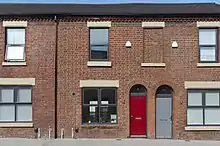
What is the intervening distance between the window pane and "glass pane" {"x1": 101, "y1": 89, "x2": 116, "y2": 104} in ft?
12.4

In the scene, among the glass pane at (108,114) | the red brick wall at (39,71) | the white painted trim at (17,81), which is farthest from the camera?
the glass pane at (108,114)

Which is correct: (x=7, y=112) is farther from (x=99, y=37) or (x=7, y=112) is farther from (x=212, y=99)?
(x=212, y=99)

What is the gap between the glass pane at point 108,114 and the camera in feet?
83.7

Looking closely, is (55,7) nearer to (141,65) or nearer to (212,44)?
(141,65)

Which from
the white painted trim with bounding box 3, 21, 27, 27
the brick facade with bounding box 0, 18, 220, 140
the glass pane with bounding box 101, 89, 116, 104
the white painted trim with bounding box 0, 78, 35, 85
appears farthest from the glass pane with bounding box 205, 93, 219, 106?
the white painted trim with bounding box 3, 21, 27, 27

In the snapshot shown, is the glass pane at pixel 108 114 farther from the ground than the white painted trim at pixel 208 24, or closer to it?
closer to it

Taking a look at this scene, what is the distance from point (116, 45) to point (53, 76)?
11.9ft

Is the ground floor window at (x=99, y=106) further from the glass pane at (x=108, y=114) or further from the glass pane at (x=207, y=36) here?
the glass pane at (x=207, y=36)

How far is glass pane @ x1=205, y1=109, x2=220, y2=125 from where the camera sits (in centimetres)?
2541

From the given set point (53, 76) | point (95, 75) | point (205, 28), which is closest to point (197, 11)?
point (205, 28)

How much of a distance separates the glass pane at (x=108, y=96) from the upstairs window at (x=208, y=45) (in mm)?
4876

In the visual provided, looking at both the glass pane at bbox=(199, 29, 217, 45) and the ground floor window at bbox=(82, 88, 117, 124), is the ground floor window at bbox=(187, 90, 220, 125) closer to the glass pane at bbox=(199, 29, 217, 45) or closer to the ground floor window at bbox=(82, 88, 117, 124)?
the glass pane at bbox=(199, 29, 217, 45)

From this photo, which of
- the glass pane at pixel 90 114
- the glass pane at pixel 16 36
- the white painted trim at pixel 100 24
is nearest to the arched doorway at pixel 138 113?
the glass pane at pixel 90 114

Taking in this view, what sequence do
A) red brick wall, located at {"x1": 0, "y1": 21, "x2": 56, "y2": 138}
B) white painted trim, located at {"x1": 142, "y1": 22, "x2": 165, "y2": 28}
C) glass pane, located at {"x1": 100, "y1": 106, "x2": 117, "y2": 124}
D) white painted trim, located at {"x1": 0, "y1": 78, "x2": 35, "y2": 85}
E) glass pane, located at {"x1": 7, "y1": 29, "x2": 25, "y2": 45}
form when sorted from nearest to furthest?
red brick wall, located at {"x1": 0, "y1": 21, "x2": 56, "y2": 138} → white painted trim, located at {"x1": 0, "y1": 78, "x2": 35, "y2": 85} → glass pane, located at {"x1": 100, "y1": 106, "x2": 117, "y2": 124} → white painted trim, located at {"x1": 142, "y1": 22, "x2": 165, "y2": 28} → glass pane, located at {"x1": 7, "y1": 29, "x2": 25, "y2": 45}
